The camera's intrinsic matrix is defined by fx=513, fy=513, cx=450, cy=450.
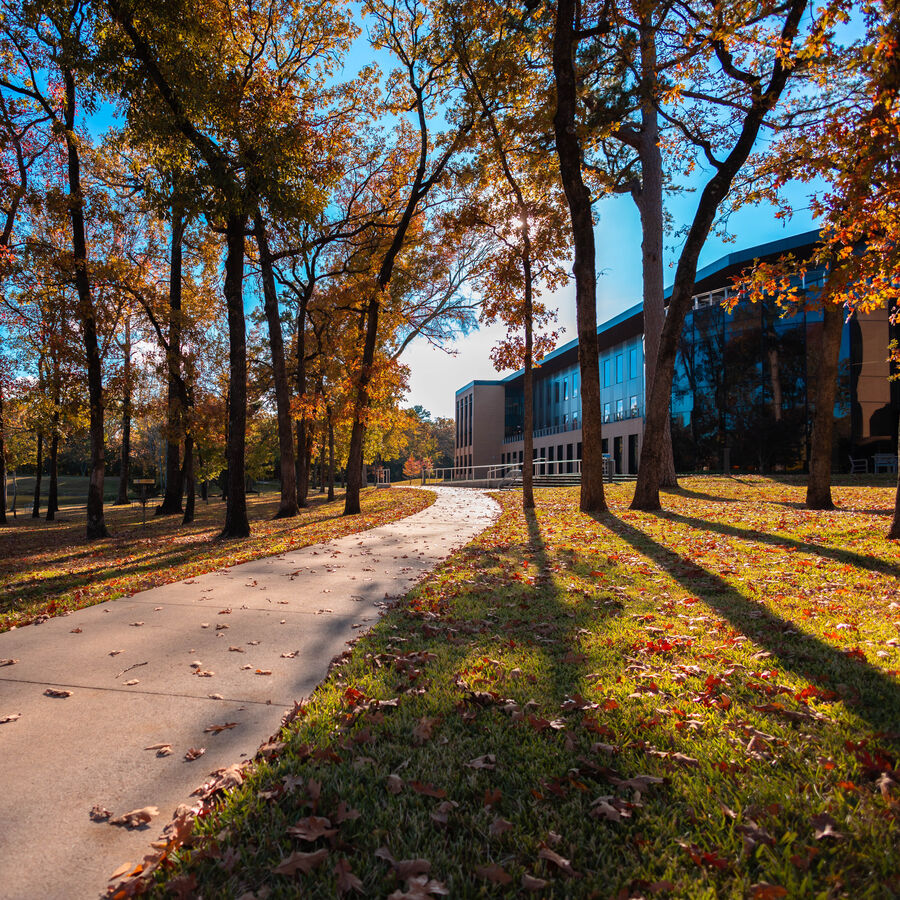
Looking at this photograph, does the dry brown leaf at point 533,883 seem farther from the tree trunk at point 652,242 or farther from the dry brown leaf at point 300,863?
the tree trunk at point 652,242

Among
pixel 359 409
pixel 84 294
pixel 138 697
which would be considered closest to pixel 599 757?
pixel 138 697

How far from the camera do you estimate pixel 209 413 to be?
1808 centimetres

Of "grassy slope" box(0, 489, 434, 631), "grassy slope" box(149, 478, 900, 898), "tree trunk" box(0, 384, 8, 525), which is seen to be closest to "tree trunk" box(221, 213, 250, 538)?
"grassy slope" box(0, 489, 434, 631)

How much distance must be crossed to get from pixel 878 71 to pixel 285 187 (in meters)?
9.05

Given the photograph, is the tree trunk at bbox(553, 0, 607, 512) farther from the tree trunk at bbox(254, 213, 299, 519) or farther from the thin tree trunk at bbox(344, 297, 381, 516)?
the tree trunk at bbox(254, 213, 299, 519)

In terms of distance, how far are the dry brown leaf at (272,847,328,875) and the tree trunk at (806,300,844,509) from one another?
38.0 ft

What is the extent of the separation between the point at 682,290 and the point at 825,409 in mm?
3950

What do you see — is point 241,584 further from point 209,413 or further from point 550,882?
point 209,413

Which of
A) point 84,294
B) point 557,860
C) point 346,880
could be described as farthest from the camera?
point 84,294

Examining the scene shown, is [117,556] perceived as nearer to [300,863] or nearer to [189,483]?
[189,483]

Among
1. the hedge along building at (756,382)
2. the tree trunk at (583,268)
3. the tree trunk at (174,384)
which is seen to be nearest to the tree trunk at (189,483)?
the tree trunk at (174,384)

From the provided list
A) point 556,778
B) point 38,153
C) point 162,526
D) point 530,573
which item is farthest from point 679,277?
point 38,153

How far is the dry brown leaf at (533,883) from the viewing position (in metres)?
1.85

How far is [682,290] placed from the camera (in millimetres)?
11914
